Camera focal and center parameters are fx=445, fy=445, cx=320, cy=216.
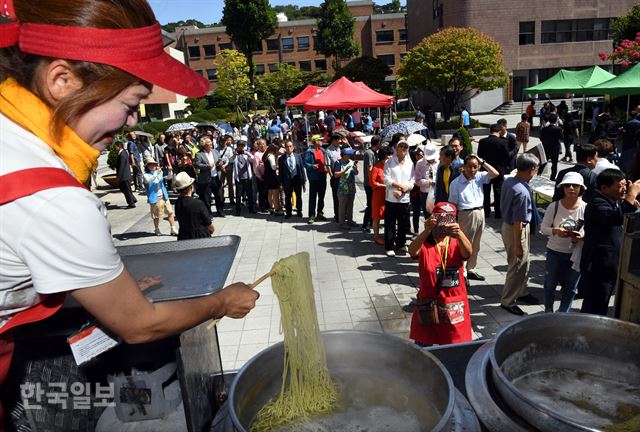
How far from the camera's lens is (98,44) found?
3.83 feet

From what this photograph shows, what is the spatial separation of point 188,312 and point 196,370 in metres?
0.49

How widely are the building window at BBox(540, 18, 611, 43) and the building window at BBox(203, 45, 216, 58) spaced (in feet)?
150

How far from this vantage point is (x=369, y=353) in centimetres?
190

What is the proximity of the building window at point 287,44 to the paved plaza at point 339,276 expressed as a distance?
59400mm

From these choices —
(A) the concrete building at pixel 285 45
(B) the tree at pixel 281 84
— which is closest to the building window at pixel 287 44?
(A) the concrete building at pixel 285 45

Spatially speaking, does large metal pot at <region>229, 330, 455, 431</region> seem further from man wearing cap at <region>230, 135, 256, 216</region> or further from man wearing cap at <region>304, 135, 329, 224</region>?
man wearing cap at <region>230, 135, 256, 216</region>

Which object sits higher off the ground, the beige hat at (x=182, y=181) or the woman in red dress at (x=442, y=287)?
the beige hat at (x=182, y=181)

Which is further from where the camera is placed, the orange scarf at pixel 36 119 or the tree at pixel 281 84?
the tree at pixel 281 84

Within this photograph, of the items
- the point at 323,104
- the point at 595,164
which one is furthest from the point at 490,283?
the point at 323,104

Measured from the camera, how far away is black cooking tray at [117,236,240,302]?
1692 millimetres

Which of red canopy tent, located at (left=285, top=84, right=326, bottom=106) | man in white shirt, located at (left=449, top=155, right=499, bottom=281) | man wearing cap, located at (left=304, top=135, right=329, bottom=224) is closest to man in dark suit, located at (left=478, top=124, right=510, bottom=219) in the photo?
man in white shirt, located at (left=449, top=155, right=499, bottom=281)

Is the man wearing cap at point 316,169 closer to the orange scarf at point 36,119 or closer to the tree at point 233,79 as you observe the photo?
the orange scarf at point 36,119

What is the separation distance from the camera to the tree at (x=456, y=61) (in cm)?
2714

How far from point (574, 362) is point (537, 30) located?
4422cm
